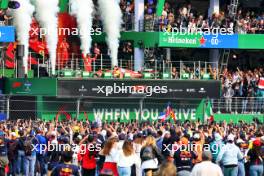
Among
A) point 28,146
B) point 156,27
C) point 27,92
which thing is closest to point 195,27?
point 156,27

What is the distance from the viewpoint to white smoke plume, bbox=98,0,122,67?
47.3 metres

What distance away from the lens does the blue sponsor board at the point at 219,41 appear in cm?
4784

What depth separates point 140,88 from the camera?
42.0 m

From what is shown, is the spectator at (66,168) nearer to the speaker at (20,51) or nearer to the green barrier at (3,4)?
the speaker at (20,51)

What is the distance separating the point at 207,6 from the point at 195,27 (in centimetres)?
666

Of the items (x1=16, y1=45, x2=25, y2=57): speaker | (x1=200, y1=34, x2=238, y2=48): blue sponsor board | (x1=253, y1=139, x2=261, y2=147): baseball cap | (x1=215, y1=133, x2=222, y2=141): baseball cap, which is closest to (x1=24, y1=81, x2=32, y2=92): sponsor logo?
(x1=16, y1=45, x2=25, y2=57): speaker

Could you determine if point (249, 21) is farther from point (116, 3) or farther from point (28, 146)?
point (28, 146)

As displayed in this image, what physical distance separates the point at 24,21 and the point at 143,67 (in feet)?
19.8

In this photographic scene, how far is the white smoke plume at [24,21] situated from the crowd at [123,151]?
1216 centimetres

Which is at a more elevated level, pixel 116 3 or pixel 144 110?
pixel 116 3

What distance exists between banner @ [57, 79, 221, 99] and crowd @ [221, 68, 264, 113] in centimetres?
87

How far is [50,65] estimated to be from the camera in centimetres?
4341

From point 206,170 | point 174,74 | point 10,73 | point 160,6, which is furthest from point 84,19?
point 206,170

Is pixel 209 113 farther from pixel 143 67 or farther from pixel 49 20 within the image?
pixel 49 20
